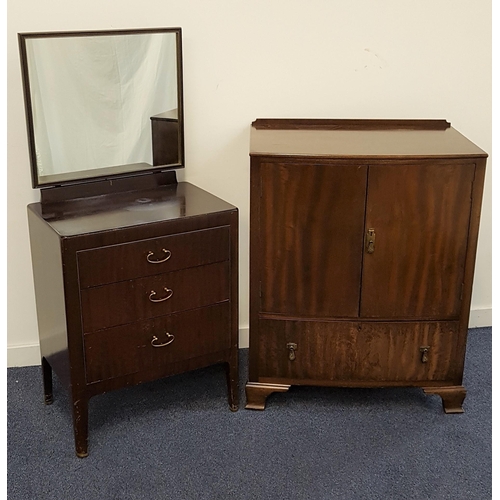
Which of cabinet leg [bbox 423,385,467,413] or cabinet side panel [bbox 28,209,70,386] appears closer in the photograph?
cabinet side panel [bbox 28,209,70,386]

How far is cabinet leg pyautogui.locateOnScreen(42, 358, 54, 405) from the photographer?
242 centimetres

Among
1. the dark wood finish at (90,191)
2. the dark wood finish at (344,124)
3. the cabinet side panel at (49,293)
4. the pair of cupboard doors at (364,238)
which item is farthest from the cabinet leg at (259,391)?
the dark wood finish at (344,124)

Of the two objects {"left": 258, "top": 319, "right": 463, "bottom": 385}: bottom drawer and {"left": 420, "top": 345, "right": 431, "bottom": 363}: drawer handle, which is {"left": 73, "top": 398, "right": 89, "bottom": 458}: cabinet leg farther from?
{"left": 420, "top": 345, "right": 431, "bottom": 363}: drawer handle

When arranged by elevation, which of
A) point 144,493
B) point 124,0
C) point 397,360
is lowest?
point 144,493

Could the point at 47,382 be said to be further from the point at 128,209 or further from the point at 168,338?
the point at 128,209

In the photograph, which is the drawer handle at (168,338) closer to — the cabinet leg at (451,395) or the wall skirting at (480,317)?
the cabinet leg at (451,395)

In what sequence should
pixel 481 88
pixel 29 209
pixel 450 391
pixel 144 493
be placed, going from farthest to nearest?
pixel 481 88 → pixel 450 391 → pixel 29 209 → pixel 144 493

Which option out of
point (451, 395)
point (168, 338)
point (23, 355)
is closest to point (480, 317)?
point (451, 395)

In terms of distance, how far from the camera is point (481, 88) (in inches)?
103

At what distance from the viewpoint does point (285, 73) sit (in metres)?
2.49

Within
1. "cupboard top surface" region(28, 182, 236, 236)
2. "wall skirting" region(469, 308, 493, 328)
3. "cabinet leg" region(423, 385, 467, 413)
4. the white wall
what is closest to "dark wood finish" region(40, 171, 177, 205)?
"cupboard top surface" region(28, 182, 236, 236)

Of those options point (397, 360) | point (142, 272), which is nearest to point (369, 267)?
point (397, 360)
